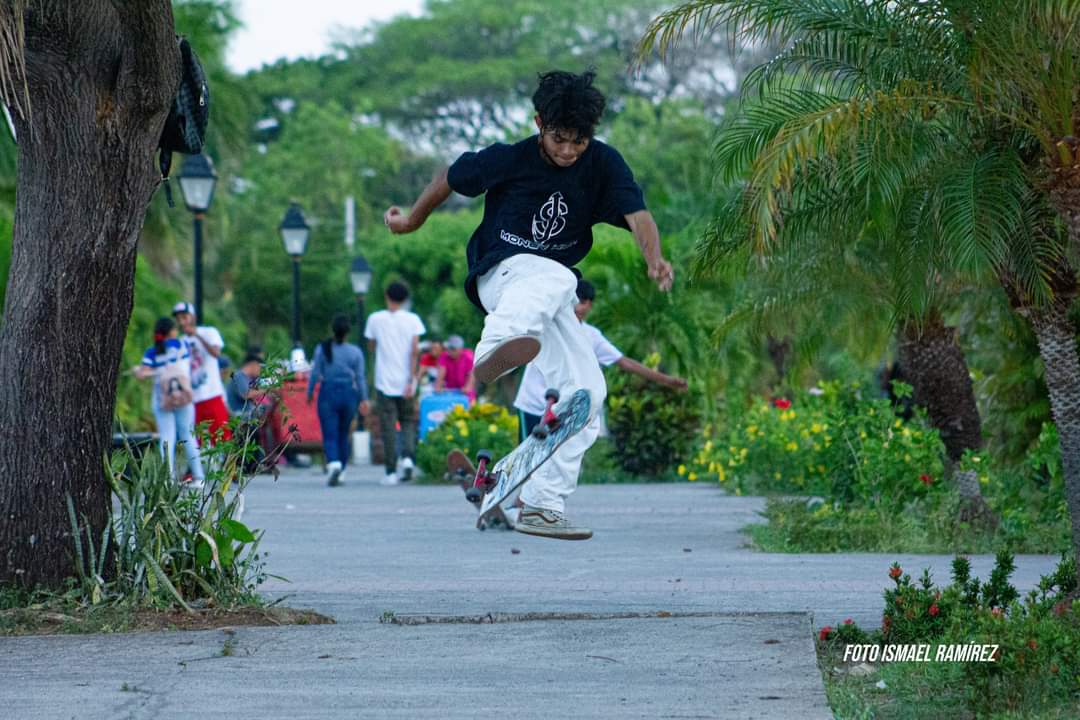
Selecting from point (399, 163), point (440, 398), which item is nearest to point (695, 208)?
point (440, 398)

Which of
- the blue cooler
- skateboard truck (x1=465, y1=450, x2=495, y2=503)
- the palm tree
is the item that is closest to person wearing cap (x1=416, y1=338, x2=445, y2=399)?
the blue cooler

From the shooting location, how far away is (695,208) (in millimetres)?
24547

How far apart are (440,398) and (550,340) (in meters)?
13.5

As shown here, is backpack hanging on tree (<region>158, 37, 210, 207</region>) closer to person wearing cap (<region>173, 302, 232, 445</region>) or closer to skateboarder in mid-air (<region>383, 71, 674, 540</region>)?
skateboarder in mid-air (<region>383, 71, 674, 540</region>)

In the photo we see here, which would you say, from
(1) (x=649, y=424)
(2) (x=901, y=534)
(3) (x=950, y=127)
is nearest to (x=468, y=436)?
(1) (x=649, y=424)

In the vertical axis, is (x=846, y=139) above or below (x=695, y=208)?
below

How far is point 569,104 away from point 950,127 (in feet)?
7.29

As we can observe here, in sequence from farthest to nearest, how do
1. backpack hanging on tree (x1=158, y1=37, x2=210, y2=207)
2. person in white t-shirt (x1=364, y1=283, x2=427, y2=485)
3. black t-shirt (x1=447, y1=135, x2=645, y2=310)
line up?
person in white t-shirt (x1=364, y1=283, x2=427, y2=485) → backpack hanging on tree (x1=158, y1=37, x2=210, y2=207) → black t-shirt (x1=447, y1=135, x2=645, y2=310)

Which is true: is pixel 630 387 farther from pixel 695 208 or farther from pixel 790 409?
pixel 695 208

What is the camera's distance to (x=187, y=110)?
7.94m

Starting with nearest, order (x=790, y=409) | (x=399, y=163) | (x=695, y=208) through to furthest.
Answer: (x=790, y=409)
(x=695, y=208)
(x=399, y=163)

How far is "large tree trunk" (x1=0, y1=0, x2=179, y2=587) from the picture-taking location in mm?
7270

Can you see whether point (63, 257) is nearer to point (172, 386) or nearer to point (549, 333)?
point (549, 333)

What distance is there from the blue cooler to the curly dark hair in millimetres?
13624
